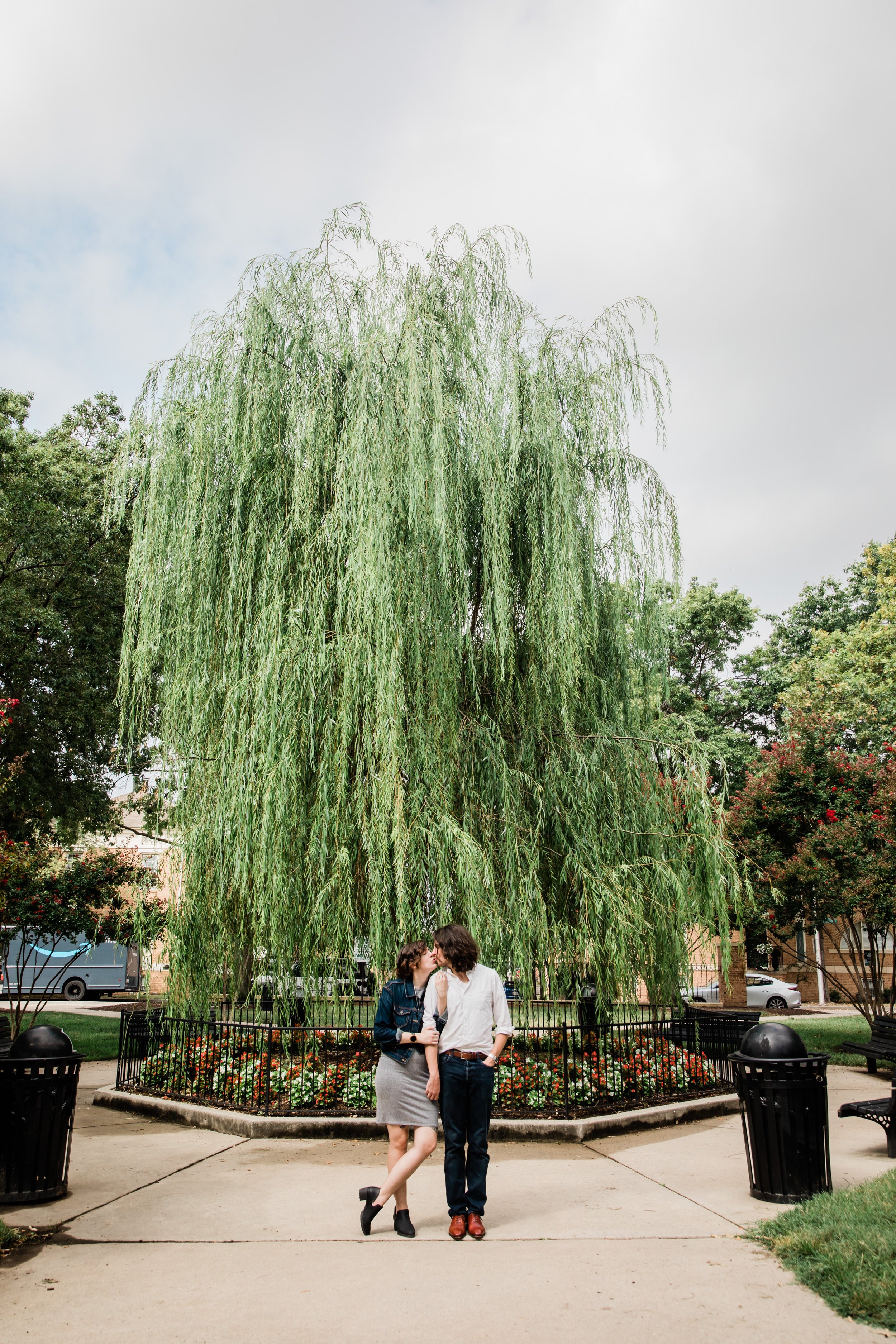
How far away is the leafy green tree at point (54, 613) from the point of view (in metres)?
15.4

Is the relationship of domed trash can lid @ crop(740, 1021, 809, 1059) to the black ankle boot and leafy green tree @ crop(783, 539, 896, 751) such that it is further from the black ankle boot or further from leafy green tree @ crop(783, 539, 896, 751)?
leafy green tree @ crop(783, 539, 896, 751)

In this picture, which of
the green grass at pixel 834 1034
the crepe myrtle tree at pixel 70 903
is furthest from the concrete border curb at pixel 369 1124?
the green grass at pixel 834 1034

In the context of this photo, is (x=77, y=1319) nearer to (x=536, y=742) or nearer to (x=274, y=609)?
(x=274, y=609)

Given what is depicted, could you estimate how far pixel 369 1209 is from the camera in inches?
203

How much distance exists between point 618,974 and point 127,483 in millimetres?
7304

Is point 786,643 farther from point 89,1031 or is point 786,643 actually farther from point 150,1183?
point 150,1183

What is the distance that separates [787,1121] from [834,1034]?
44.0ft

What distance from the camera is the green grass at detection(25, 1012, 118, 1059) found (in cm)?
1555

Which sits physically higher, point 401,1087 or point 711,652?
point 711,652

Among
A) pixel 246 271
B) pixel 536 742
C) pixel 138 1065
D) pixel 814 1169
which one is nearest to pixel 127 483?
pixel 246 271

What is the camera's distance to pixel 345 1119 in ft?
27.3

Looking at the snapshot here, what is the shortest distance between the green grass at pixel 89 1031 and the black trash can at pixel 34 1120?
7.27 metres

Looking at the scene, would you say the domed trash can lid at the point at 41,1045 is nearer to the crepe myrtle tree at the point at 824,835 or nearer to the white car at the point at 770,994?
the crepe myrtle tree at the point at 824,835

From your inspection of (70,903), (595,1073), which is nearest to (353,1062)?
(595,1073)
